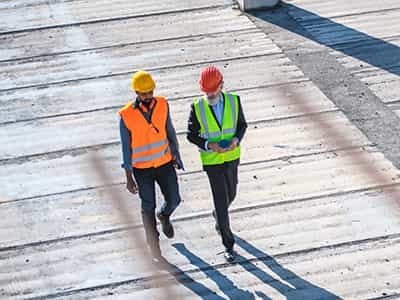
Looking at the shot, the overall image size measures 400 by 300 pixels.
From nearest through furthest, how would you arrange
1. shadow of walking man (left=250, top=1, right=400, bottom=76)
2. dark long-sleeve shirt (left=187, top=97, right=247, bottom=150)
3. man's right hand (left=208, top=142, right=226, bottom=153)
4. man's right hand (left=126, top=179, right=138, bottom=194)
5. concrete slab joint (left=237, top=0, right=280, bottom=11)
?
man's right hand (left=208, top=142, right=226, bottom=153)
dark long-sleeve shirt (left=187, top=97, right=247, bottom=150)
man's right hand (left=126, top=179, right=138, bottom=194)
shadow of walking man (left=250, top=1, right=400, bottom=76)
concrete slab joint (left=237, top=0, right=280, bottom=11)

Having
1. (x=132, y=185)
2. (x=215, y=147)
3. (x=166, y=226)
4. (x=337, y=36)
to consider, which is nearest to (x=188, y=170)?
(x=166, y=226)

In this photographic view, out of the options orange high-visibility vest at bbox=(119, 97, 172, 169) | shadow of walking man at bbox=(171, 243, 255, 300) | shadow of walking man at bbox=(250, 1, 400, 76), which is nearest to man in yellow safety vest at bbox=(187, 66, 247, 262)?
orange high-visibility vest at bbox=(119, 97, 172, 169)

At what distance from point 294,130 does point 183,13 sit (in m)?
4.21

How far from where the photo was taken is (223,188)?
815 centimetres

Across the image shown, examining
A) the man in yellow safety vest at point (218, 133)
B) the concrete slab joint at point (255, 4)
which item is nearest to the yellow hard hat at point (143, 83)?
the man in yellow safety vest at point (218, 133)

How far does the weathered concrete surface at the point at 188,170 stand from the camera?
8391 millimetres

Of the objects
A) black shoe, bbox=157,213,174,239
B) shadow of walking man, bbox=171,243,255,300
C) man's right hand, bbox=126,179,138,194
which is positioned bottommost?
shadow of walking man, bbox=171,243,255,300

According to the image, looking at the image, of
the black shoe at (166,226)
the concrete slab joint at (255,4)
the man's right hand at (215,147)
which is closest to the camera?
the man's right hand at (215,147)

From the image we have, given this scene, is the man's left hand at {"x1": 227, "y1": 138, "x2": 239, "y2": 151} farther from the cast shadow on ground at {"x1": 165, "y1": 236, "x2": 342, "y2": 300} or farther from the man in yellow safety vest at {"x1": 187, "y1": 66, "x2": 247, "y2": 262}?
the cast shadow on ground at {"x1": 165, "y1": 236, "x2": 342, "y2": 300}

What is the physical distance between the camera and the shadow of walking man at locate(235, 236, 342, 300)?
26.2 feet

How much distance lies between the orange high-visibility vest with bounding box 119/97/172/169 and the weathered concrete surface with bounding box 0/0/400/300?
42.7 inches

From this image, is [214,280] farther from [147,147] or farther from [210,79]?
[210,79]

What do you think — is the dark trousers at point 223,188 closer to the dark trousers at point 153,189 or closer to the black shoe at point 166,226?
the dark trousers at point 153,189

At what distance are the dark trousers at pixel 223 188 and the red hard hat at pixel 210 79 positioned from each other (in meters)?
0.68
